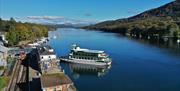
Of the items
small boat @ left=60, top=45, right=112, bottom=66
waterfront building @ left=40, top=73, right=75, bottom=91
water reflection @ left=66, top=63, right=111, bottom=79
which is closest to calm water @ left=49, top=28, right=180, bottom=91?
water reflection @ left=66, top=63, right=111, bottom=79

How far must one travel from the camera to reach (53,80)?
107 feet

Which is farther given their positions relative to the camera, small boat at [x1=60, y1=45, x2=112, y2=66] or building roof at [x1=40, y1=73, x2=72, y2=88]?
small boat at [x1=60, y1=45, x2=112, y2=66]

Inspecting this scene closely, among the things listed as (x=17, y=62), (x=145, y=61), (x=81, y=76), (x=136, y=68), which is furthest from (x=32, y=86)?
(x=145, y=61)

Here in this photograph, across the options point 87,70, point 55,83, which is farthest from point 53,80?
point 87,70

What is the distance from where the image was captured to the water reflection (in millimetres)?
49041

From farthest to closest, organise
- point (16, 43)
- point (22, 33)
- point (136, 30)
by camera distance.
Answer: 1. point (136, 30)
2. point (22, 33)
3. point (16, 43)

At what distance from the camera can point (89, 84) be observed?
1629 inches

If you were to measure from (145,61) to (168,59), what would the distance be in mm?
6455

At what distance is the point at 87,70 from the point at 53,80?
67.1 feet

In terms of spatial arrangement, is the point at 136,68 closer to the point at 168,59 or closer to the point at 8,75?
the point at 168,59

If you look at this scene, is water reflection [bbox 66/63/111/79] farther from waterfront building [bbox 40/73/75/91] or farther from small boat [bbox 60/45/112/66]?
waterfront building [bbox 40/73/75/91]

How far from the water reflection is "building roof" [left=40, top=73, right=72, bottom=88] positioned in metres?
12.9

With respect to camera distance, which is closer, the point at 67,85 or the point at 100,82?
the point at 67,85

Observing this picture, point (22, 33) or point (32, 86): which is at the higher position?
point (22, 33)
